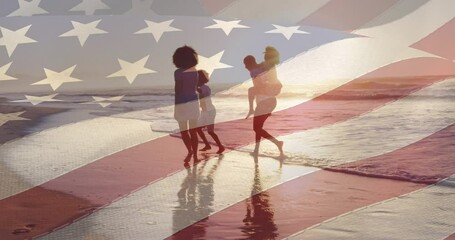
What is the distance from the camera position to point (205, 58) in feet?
4.85

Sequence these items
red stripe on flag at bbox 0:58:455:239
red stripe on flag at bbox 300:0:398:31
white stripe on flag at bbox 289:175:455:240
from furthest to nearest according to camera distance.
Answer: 1. red stripe on flag at bbox 300:0:398:31
2. red stripe on flag at bbox 0:58:455:239
3. white stripe on flag at bbox 289:175:455:240

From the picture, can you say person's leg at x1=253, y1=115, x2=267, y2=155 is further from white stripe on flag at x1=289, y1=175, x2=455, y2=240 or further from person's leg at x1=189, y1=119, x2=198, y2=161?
white stripe on flag at x1=289, y1=175, x2=455, y2=240

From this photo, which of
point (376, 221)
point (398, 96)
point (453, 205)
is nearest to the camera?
point (376, 221)

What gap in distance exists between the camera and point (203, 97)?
1.46 metres

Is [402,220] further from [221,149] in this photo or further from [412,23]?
[412,23]

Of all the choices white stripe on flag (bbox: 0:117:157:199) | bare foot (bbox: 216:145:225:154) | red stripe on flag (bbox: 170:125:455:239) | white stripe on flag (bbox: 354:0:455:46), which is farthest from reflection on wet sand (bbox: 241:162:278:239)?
white stripe on flag (bbox: 354:0:455:46)

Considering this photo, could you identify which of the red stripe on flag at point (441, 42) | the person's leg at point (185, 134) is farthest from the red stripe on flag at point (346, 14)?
the person's leg at point (185, 134)

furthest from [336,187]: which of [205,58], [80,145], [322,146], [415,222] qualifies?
[80,145]

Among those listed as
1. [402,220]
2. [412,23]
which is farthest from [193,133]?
[412,23]

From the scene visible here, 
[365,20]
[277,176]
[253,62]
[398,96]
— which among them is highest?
[365,20]

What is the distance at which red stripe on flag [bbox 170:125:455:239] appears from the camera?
1296mm

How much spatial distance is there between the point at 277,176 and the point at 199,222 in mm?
262

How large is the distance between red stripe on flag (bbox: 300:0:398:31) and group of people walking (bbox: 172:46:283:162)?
200 mm

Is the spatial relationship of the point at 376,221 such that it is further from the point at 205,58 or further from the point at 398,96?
the point at 205,58
